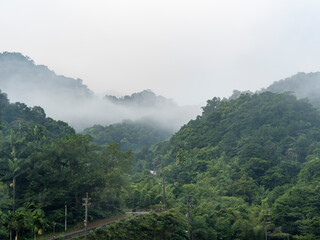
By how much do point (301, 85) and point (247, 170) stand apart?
3798 inches

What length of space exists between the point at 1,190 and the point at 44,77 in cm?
13221

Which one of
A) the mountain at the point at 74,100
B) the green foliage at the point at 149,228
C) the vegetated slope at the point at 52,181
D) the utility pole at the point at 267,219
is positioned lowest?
the utility pole at the point at 267,219

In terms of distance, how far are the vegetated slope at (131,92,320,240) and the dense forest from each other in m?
0.16

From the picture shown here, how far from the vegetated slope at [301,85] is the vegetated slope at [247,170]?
52433 mm

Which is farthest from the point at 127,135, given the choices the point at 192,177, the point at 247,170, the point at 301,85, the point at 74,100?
the point at 301,85

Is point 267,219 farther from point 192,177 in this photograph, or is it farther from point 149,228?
point 192,177

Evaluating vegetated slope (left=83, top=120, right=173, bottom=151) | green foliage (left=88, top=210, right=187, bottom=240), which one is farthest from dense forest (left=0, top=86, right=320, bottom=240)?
vegetated slope (left=83, top=120, right=173, bottom=151)

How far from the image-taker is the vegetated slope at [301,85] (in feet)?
429

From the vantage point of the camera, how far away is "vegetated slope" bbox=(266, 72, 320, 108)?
5144 inches

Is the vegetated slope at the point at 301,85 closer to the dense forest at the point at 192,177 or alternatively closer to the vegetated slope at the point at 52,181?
the dense forest at the point at 192,177

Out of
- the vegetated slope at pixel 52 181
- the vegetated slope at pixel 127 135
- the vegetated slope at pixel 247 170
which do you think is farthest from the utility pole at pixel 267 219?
the vegetated slope at pixel 127 135

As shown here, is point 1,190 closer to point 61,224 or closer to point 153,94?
point 61,224

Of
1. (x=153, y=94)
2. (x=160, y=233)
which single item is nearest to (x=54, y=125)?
(x=160, y=233)

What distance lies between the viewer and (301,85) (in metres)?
142
